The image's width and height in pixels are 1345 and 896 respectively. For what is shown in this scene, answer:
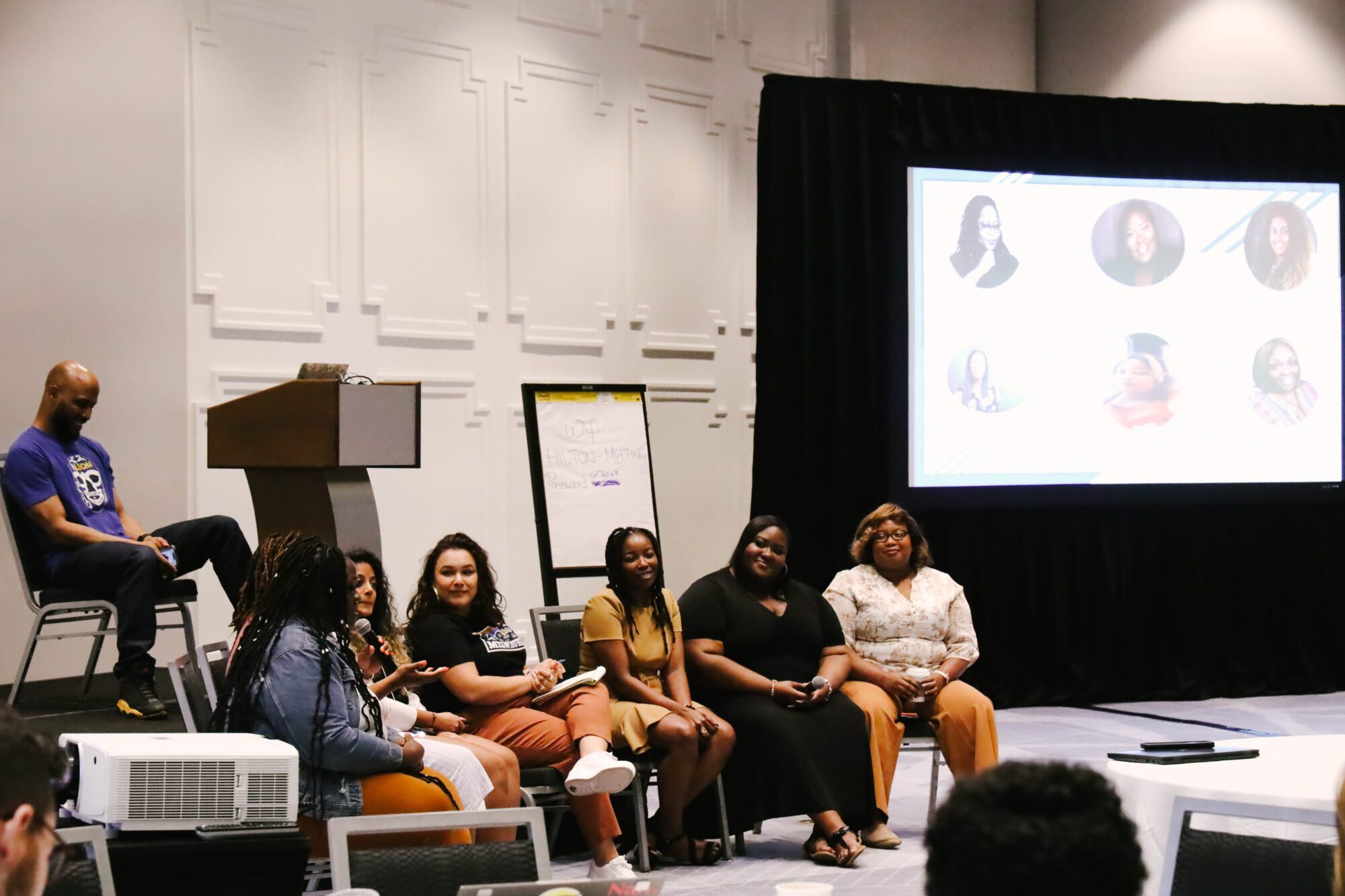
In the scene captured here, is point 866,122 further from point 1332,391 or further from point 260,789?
point 260,789

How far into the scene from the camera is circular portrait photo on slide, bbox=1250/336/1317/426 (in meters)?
7.49

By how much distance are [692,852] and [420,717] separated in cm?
103

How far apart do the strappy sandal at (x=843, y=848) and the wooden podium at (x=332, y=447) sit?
1.68 m

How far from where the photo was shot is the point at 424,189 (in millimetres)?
6566

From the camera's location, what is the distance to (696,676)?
16.0 ft

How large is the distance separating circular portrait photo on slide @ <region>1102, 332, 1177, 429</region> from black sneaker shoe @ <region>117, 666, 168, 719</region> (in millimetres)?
4805

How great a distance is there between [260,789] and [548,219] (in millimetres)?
4546

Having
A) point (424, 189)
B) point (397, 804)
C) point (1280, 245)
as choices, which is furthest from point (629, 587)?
point (1280, 245)

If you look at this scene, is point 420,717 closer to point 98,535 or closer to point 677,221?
point 98,535

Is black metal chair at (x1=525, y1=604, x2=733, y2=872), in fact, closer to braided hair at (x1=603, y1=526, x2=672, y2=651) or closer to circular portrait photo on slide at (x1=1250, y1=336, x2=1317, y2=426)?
braided hair at (x1=603, y1=526, x2=672, y2=651)

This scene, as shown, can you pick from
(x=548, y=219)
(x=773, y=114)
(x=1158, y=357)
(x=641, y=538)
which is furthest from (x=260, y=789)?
(x=1158, y=357)

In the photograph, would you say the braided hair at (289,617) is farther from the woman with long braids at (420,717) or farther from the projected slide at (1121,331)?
the projected slide at (1121,331)

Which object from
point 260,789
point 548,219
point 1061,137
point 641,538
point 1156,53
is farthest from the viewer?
A: point 1156,53

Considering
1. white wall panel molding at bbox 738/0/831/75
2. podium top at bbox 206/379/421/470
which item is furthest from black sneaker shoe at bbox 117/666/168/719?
white wall panel molding at bbox 738/0/831/75
